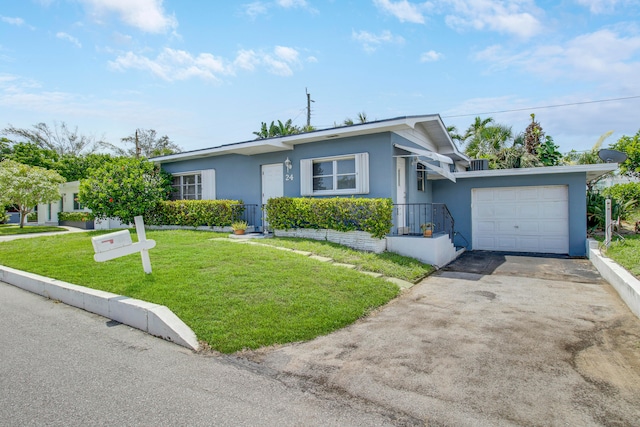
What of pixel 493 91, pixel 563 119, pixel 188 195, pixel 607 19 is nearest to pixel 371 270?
pixel 188 195

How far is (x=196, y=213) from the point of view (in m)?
12.7

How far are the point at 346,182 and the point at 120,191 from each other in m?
8.39

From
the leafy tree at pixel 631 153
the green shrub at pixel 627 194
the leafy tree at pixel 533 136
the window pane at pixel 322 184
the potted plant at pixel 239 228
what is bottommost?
the potted plant at pixel 239 228

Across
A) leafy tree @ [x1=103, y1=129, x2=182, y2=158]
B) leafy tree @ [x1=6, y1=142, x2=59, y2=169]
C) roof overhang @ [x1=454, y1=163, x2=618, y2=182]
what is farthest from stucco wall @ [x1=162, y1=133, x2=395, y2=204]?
leafy tree @ [x1=103, y1=129, x2=182, y2=158]

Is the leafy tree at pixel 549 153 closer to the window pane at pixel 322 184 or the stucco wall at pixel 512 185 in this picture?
the stucco wall at pixel 512 185

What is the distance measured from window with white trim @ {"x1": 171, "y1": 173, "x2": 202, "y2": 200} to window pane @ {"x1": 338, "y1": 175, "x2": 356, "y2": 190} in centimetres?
654

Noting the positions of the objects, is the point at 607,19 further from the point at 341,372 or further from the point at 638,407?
the point at 341,372

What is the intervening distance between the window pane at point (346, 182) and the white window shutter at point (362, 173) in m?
0.28

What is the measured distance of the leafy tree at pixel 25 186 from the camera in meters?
16.6

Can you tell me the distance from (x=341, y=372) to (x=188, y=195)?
12.8m

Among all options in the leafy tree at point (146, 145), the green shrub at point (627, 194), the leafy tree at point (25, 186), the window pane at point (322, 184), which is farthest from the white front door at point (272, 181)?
the leafy tree at point (146, 145)

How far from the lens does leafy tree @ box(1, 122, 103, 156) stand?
33906 mm

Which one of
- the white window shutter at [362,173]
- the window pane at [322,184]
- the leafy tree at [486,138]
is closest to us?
the white window shutter at [362,173]

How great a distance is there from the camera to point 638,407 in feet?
9.11
